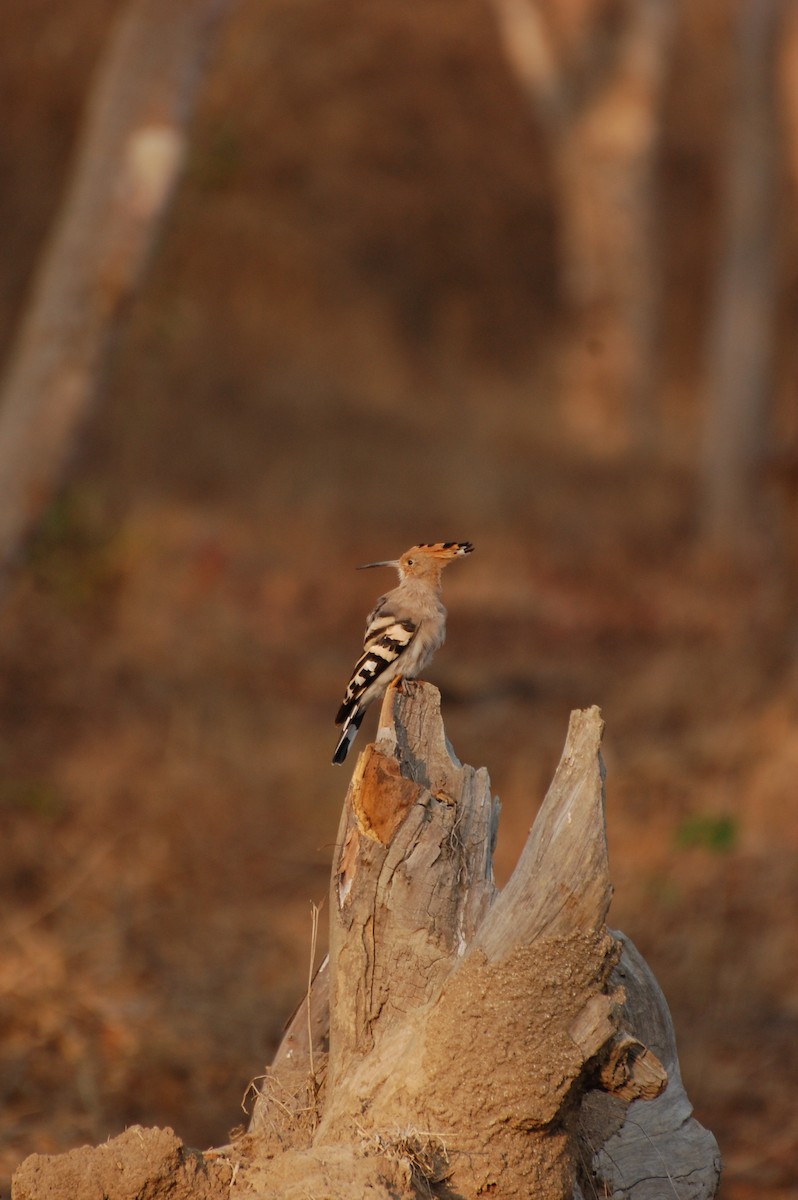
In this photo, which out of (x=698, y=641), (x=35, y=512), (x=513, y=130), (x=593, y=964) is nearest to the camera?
(x=593, y=964)

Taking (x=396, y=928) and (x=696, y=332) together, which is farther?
(x=696, y=332)

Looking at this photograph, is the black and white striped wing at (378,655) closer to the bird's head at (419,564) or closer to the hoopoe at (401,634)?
the hoopoe at (401,634)

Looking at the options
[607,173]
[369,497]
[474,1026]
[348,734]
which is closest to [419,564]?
[348,734]

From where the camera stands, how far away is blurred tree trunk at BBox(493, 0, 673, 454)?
16578 mm

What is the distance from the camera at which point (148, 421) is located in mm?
12906

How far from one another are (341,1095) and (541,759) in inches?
220

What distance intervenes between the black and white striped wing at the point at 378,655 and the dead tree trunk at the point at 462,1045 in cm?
75

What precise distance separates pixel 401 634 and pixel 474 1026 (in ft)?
4.89

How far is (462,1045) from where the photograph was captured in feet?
8.92

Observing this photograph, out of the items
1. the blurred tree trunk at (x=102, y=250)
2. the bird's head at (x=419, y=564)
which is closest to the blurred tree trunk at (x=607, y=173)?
the blurred tree trunk at (x=102, y=250)

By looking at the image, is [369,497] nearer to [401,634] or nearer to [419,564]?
[419,564]

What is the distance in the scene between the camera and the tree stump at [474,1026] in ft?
8.78

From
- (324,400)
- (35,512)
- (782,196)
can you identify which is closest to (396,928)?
(35,512)

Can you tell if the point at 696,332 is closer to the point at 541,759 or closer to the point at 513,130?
→ the point at 513,130
